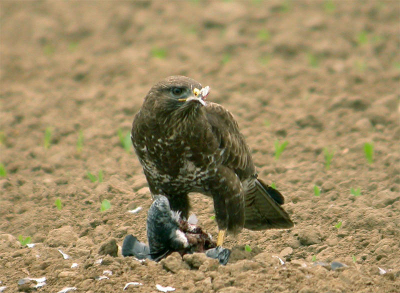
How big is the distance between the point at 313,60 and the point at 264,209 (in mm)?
5132

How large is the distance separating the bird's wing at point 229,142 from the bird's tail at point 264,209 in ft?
0.86

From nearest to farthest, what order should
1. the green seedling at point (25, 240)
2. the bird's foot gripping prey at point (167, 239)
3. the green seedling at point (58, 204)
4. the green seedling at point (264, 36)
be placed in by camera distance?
the bird's foot gripping prey at point (167, 239)
the green seedling at point (25, 240)
the green seedling at point (58, 204)
the green seedling at point (264, 36)

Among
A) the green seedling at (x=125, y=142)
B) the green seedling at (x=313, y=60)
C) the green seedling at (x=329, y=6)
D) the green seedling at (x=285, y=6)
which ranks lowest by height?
the green seedling at (x=125, y=142)

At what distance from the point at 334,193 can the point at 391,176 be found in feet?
2.57

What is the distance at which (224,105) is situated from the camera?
10.2m

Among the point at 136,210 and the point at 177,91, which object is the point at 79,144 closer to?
the point at 136,210

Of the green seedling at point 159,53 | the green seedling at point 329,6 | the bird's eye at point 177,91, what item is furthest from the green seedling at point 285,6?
the bird's eye at point 177,91

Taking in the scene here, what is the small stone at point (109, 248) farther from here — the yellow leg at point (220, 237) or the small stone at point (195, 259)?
the yellow leg at point (220, 237)

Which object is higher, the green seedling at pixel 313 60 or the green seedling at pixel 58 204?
the green seedling at pixel 313 60

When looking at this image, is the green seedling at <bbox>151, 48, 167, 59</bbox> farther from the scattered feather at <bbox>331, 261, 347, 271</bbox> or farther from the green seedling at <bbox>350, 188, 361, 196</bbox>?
the scattered feather at <bbox>331, 261, 347, 271</bbox>

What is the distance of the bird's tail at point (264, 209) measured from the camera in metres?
6.69

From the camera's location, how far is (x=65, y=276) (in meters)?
5.48

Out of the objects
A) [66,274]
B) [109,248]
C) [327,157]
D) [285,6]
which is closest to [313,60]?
[285,6]

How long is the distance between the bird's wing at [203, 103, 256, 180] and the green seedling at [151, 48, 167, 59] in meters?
5.51
